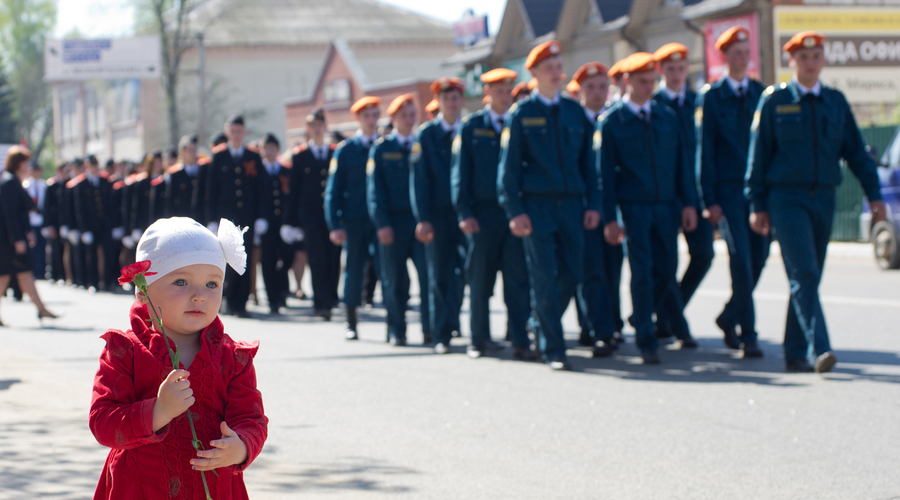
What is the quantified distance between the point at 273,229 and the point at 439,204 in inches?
Answer: 204

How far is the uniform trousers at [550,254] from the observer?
828 centimetres

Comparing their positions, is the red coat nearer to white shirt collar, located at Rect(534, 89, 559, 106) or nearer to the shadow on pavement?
the shadow on pavement

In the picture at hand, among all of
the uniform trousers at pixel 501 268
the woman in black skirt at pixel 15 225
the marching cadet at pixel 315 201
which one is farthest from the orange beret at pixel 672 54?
the woman in black skirt at pixel 15 225

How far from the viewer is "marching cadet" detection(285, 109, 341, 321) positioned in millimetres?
13445

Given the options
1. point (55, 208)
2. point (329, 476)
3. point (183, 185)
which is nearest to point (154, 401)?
point (329, 476)

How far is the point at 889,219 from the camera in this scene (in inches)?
600

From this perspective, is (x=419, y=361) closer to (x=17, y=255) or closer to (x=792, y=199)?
(x=792, y=199)

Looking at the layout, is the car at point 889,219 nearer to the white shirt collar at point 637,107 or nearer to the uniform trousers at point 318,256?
the white shirt collar at point 637,107

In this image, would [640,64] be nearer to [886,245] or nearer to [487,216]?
[487,216]

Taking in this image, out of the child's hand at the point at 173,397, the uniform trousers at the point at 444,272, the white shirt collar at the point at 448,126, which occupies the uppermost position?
the white shirt collar at the point at 448,126

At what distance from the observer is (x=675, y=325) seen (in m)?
9.24

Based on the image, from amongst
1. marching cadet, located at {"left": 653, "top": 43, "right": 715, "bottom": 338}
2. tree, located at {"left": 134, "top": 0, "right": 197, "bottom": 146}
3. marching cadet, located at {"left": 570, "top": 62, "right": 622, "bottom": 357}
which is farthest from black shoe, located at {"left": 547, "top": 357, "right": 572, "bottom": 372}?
tree, located at {"left": 134, "top": 0, "right": 197, "bottom": 146}

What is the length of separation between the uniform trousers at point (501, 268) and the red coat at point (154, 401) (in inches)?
237

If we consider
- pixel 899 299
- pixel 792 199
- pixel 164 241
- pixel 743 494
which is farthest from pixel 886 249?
pixel 164 241
